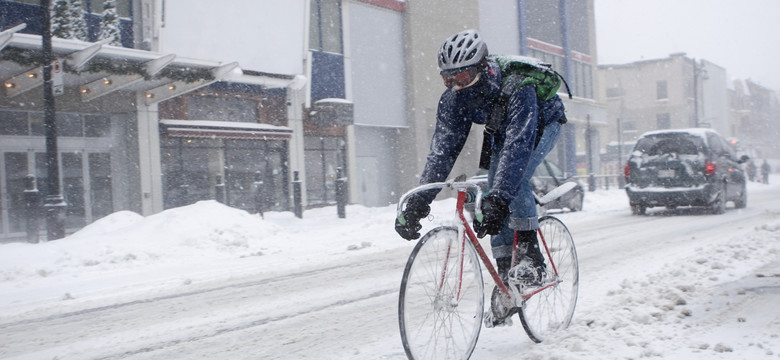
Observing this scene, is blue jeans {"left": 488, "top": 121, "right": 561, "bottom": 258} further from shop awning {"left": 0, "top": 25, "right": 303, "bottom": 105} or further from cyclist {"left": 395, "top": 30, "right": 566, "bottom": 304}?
shop awning {"left": 0, "top": 25, "right": 303, "bottom": 105}

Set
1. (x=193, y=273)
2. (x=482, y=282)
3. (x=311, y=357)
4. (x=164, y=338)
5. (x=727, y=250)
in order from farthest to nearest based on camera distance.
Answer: (x=193, y=273)
(x=727, y=250)
(x=164, y=338)
(x=311, y=357)
(x=482, y=282)

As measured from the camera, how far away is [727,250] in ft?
23.2

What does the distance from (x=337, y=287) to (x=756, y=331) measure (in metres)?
3.66

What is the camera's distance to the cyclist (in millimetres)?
3094

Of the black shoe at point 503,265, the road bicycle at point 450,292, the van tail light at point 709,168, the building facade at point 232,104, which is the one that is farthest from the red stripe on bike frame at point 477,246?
the building facade at point 232,104

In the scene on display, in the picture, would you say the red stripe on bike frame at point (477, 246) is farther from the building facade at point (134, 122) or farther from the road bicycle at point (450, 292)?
the building facade at point (134, 122)

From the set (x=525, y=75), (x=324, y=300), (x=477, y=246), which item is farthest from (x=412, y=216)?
(x=324, y=300)

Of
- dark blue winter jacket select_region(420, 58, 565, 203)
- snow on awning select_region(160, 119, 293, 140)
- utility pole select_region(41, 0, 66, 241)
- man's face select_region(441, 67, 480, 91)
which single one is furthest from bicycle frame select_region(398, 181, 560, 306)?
snow on awning select_region(160, 119, 293, 140)

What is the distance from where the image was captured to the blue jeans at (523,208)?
138 inches

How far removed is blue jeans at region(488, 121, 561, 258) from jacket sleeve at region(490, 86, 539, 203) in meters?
0.23

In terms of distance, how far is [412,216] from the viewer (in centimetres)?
308

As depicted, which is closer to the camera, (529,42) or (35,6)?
(35,6)

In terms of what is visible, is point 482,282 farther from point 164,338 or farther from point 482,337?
point 164,338

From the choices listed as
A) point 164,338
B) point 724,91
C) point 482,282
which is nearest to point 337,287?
point 164,338
